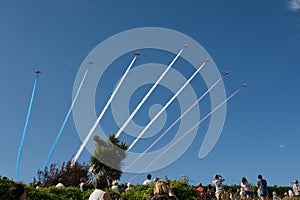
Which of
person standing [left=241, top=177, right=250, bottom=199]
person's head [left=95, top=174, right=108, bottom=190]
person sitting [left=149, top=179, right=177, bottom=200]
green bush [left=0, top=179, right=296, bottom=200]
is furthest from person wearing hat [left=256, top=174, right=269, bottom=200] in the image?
person's head [left=95, top=174, right=108, bottom=190]

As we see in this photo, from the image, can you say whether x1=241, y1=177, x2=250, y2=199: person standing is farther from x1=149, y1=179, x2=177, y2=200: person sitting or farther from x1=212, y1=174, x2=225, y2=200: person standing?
x1=149, y1=179, x2=177, y2=200: person sitting

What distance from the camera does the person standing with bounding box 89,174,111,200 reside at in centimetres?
720

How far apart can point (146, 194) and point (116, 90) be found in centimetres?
3614

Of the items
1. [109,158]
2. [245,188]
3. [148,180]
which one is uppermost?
[109,158]

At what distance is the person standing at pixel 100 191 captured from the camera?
7.20 m

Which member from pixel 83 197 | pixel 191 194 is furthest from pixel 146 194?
pixel 83 197

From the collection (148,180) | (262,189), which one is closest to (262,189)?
(262,189)

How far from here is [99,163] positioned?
42.1m

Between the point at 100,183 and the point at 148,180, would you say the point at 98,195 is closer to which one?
the point at 100,183

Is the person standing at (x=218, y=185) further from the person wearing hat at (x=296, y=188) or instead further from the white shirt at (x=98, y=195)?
the white shirt at (x=98, y=195)

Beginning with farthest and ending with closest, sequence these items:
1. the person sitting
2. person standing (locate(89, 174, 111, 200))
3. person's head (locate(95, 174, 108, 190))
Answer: person's head (locate(95, 174, 108, 190))
person standing (locate(89, 174, 111, 200))
the person sitting

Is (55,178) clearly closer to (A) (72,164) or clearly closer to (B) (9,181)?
(A) (72,164)

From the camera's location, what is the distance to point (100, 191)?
7352 mm

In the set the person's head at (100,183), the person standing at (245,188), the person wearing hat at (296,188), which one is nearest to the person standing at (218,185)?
the person standing at (245,188)
